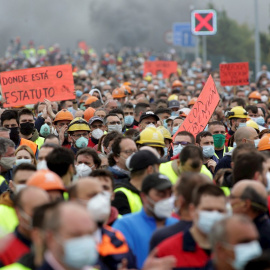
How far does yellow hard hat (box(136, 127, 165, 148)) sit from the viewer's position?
8.56 meters

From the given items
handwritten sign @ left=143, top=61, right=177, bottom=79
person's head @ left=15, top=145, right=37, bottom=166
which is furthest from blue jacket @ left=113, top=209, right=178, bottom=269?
handwritten sign @ left=143, top=61, right=177, bottom=79

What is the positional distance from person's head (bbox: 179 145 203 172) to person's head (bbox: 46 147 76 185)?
1047mm

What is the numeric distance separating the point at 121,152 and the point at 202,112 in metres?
3.22

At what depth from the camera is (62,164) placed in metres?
6.84

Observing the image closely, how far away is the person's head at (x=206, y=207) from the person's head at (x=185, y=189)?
0.13 metres

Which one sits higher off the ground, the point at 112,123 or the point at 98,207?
the point at 98,207

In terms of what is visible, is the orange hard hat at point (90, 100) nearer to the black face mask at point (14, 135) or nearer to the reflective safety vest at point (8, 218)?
the black face mask at point (14, 135)

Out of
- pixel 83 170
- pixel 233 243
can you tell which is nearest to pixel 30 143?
pixel 83 170

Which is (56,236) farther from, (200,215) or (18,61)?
(18,61)

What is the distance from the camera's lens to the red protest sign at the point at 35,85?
14.1 m

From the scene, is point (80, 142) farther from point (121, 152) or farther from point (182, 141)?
point (121, 152)

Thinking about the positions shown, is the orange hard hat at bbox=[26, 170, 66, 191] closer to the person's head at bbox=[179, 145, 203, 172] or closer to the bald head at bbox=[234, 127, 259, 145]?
the person's head at bbox=[179, 145, 203, 172]

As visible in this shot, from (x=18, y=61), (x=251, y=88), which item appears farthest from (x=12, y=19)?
(x=251, y=88)

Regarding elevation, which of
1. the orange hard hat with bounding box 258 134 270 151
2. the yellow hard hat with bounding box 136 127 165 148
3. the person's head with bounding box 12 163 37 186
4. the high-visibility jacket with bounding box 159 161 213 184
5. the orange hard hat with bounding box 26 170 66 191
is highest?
the orange hard hat with bounding box 26 170 66 191
